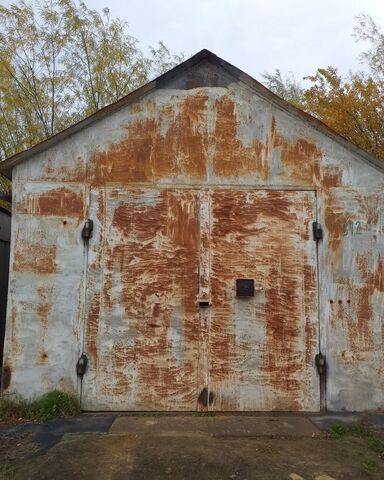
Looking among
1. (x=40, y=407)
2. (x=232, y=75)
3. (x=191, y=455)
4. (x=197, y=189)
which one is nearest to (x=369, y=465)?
(x=191, y=455)

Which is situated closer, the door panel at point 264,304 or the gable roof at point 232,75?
the door panel at point 264,304

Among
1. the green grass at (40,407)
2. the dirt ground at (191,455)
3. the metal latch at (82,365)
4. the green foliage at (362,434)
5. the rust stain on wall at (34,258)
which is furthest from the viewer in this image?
the rust stain on wall at (34,258)

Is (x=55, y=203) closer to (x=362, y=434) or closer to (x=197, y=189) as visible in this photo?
(x=197, y=189)

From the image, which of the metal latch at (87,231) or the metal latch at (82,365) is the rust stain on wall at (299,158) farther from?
the metal latch at (82,365)

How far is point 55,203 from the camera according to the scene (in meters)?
5.08

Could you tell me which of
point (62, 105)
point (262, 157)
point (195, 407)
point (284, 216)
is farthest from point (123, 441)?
point (62, 105)

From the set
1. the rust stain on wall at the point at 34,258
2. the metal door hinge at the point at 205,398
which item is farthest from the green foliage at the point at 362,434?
the rust stain on wall at the point at 34,258

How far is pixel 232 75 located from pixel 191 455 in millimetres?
4151

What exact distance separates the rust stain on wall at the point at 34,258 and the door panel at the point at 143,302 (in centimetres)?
47

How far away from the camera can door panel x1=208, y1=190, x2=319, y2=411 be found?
4.90m

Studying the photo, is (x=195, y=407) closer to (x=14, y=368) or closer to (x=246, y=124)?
(x=14, y=368)

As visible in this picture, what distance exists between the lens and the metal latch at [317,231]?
5105mm

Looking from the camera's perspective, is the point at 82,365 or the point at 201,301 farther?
the point at 201,301

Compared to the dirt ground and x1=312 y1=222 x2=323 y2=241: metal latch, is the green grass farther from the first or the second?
x1=312 y1=222 x2=323 y2=241: metal latch
